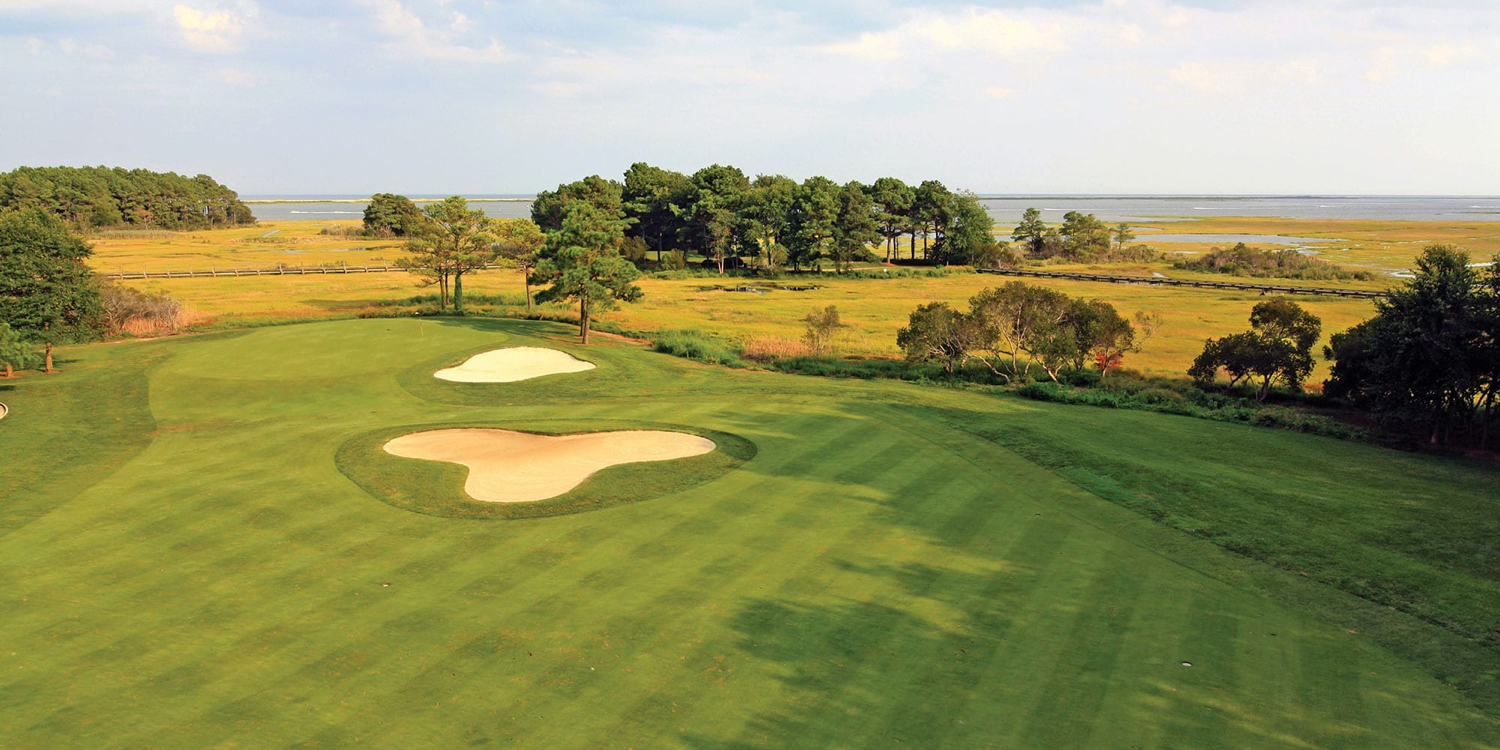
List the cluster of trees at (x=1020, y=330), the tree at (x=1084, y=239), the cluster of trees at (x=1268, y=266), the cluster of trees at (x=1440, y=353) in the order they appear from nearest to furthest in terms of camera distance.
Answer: the cluster of trees at (x=1440, y=353) → the cluster of trees at (x=1020, y=330) → the cluster of trees at (x=1268, y=266) → the tree at (x=1084, y=239)

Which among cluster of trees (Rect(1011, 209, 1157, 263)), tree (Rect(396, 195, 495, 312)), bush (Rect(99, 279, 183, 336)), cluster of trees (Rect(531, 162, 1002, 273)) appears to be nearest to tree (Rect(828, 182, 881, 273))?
cluster of trees (Rect(531, 162, 1002, 273))

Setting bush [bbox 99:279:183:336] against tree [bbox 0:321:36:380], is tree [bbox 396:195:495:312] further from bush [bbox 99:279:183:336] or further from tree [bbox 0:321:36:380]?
tree [bbox 0:321:36:380]

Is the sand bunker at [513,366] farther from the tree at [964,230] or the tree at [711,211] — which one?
the tree at [964,230]

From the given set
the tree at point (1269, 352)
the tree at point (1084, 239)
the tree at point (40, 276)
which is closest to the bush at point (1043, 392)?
the tree at point (1269, 352)

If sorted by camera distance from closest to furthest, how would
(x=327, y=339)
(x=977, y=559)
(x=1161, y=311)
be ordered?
(x=977, y=559) < (x=327, y=339) < (x=1161, y=311)

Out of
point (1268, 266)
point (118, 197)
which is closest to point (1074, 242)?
point (1268, 266)

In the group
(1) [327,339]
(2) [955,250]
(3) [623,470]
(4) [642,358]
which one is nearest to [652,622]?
(3) [623,470]

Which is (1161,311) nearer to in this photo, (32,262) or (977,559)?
(977,559)
